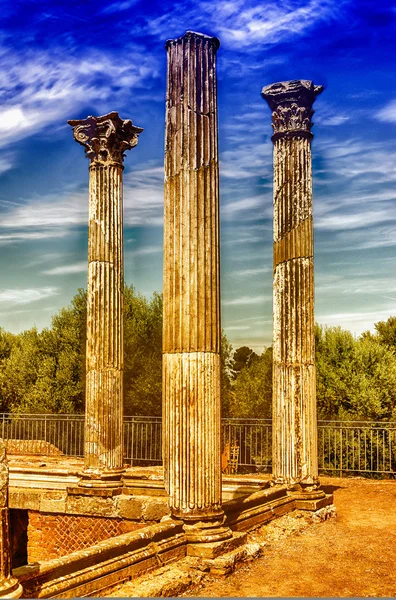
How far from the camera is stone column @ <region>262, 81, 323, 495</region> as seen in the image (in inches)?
467

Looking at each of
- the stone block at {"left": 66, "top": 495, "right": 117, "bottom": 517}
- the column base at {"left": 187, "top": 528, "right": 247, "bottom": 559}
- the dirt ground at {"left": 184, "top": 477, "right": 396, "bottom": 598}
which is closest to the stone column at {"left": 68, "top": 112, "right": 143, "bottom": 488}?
the stone block at {"left": 66, "top": 495, "right": 117, "bottom": 517}

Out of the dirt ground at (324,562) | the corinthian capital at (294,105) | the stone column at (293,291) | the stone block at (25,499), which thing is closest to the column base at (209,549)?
the dirt ground at (324,562)

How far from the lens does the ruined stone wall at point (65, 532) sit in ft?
37.2

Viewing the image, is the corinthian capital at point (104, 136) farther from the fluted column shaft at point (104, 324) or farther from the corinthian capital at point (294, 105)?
the corinthian capital at point (294, 105)

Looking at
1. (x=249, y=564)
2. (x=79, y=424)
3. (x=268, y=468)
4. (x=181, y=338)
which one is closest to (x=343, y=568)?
(x=249, y=564)

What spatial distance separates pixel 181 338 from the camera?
8242 millimetres

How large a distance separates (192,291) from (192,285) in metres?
0.07

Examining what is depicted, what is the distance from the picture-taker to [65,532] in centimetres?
1178

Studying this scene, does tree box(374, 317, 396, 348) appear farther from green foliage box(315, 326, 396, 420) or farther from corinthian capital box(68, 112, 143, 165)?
corinthian capital box(68, 112, 143, 165)

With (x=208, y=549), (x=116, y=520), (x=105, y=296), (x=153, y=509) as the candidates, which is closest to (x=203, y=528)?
(x=208, y=549)

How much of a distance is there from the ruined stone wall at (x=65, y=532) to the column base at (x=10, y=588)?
19.8ft

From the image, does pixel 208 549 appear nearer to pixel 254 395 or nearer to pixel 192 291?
pixel 192 291

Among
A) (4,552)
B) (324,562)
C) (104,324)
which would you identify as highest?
(104,324)

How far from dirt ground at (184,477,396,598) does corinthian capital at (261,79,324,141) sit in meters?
6.54
